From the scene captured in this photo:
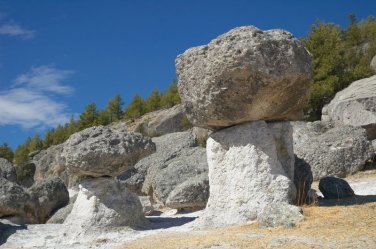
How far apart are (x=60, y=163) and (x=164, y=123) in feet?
117

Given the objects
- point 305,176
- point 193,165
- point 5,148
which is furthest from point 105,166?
point 5,148

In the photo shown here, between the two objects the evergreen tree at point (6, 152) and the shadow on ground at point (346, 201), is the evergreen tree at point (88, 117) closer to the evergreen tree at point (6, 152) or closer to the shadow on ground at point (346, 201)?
the evergreen tree at point (6, 152)

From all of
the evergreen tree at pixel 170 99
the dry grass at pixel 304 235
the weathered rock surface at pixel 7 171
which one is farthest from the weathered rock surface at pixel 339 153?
the evergreen tree at pixel 170 99

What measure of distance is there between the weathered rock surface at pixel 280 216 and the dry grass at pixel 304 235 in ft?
0.51

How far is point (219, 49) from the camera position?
1003 centimetres

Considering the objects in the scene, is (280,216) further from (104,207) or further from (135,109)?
(135,109)

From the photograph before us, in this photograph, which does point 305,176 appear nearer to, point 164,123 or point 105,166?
point 105,166

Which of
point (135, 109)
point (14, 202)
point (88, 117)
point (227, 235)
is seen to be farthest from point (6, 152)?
point (227, 235)

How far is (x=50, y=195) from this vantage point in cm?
1736

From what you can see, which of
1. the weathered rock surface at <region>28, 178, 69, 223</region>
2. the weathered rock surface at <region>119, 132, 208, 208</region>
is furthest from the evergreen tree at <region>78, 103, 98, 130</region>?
the weathered rock surface at <region>28, 178, 69, 223</region>

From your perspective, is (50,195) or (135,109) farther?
(135,109)

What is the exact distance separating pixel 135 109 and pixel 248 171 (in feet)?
188

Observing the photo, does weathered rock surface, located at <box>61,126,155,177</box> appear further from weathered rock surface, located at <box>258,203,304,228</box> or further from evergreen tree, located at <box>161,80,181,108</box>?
evergreen tree, located at <box>161,80,181,108</box>

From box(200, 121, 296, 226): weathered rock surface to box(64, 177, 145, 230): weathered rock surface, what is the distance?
1959 mm
